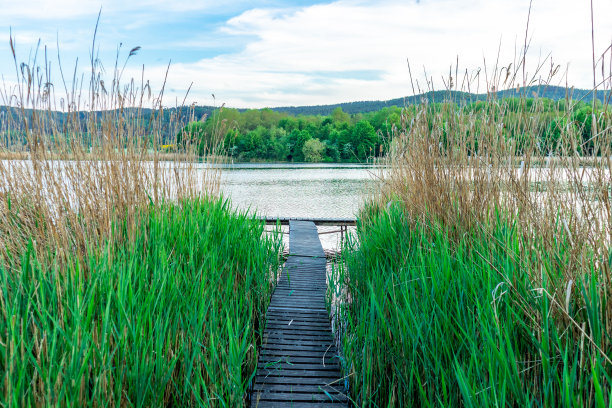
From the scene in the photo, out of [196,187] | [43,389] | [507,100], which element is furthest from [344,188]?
[43,389]

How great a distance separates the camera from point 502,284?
160 centimetres

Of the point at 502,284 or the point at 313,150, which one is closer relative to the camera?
the point at 502,284

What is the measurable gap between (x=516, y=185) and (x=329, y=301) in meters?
1.45

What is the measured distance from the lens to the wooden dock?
1.76 m

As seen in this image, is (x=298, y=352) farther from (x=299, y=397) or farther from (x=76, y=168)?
(x=76, y=168)

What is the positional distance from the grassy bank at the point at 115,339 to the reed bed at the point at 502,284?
57 centimetres

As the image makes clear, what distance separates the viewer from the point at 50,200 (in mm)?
2334

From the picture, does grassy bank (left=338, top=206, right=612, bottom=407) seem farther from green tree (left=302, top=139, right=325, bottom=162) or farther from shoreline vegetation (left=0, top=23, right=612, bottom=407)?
green tree (left=302, top=139, right=325, bottom=162)

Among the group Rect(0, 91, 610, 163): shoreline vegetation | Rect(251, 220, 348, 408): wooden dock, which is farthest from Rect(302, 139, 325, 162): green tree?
Rect(251, 220, 348, 408): wooden dock

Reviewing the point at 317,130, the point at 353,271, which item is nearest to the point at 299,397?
the point at 353,271

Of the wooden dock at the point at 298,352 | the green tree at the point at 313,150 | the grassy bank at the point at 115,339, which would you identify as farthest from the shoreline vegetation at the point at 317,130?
the wooden dock at the point at 298,352

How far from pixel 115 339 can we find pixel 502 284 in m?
1.38

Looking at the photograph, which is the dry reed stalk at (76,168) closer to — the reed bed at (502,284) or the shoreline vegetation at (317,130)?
the shoreline vegetation at (317,130)

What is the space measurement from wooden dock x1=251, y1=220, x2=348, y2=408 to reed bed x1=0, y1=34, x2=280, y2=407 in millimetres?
99
